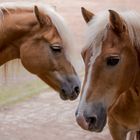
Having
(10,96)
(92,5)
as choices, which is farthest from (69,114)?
(92,5)

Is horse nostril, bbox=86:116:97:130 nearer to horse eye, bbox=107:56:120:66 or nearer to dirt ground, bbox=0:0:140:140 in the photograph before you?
horse eye, bbox=107:56:120:66

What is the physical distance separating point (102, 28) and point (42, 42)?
0.68 meters

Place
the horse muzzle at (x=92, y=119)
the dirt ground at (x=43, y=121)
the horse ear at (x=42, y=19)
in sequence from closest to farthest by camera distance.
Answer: the horse muzzle at (x=92, y=119), the horse ear at (x=42, y=19), the dirt ground at (x=43, y=121)

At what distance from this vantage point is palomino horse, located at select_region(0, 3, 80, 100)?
8.77 ft

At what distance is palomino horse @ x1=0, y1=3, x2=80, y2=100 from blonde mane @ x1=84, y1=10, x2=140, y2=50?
1.59ft

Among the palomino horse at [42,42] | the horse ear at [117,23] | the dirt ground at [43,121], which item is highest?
the horse ear at [117,23]

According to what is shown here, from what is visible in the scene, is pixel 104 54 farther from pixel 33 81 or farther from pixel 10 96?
pixel 33 81

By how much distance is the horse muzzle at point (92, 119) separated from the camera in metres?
2.00

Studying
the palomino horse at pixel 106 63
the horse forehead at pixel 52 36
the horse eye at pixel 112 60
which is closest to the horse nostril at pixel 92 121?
the palomino horse at pixel 106 63

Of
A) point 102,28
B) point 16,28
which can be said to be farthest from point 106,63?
point 16,28

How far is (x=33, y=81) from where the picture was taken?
5129 mm

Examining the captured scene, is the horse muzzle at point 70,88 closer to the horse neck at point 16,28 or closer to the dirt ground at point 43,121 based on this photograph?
the horse neck at point 16,28

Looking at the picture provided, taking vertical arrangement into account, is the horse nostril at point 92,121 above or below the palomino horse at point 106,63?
below

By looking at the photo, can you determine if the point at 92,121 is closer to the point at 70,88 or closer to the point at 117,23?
the point at 117,23
